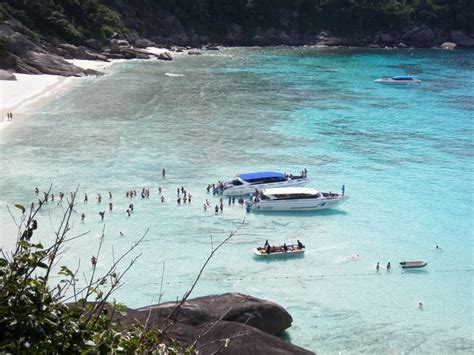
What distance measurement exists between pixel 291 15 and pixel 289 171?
417 feet

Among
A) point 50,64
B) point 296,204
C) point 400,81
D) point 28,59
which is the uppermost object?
point 28,59

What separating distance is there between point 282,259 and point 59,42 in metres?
88.8

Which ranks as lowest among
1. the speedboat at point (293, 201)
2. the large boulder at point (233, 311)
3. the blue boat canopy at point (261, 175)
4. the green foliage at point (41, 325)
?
the speedboat at point (293, 201)

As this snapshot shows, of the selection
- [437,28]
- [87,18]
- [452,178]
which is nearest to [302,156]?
[452,178]

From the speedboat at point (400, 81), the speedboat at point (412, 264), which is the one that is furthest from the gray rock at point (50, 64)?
the speedboat at point (412, 264)

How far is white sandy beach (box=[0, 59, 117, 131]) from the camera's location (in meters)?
71.8

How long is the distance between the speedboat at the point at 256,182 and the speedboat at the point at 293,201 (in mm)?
2119

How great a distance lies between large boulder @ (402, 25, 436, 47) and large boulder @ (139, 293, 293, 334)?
156m

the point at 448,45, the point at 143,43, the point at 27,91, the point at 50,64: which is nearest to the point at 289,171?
the point at 27,91

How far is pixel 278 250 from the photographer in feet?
120

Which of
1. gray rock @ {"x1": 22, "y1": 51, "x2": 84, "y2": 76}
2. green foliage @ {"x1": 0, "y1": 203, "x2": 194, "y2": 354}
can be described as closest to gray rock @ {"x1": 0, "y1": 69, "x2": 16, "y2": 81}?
gray rock @ {"x1": 22, "y1": 51, "x2": 84, "y2": 76}

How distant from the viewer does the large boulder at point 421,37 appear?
6737 inches

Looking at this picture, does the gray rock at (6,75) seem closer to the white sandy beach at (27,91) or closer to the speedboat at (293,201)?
the white sandy beach at (27,91)

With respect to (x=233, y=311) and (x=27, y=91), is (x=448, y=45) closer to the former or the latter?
(x=27, y=91)
